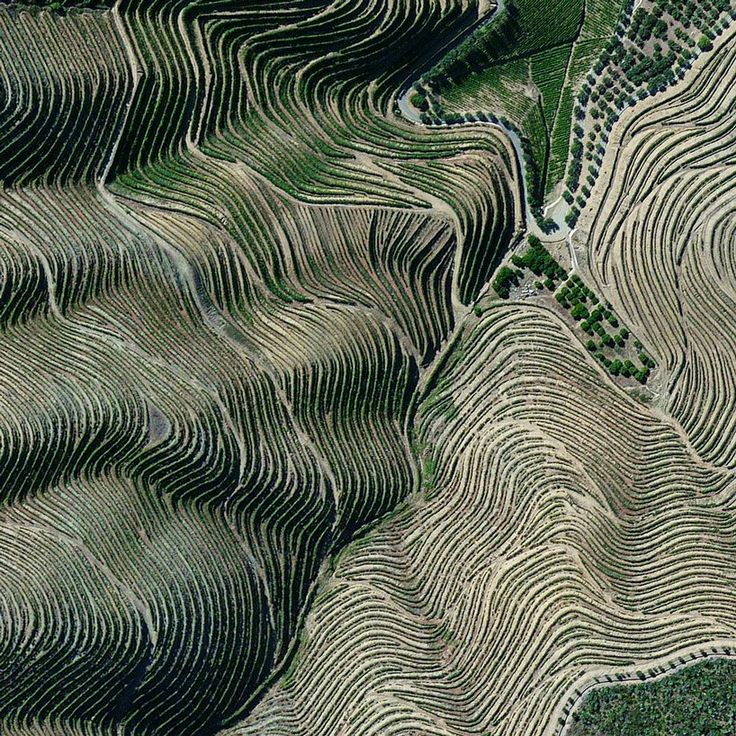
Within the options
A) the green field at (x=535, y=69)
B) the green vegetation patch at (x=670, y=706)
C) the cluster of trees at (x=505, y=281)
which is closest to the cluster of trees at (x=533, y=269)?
the cluster of trees at (x=505, y=281)

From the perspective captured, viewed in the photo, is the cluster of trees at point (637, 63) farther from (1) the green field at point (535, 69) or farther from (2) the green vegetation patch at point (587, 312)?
(2) the green vegetation patch at point (587, 312)

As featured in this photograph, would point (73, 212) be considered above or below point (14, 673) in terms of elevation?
above

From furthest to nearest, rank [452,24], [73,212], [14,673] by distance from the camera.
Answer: [452,24], [73,212], [14,673]

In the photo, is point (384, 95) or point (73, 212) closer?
point (73, 212)

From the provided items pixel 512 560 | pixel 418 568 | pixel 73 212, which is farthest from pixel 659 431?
pixel 73 212

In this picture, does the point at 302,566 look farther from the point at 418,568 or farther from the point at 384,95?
the point at 384,95

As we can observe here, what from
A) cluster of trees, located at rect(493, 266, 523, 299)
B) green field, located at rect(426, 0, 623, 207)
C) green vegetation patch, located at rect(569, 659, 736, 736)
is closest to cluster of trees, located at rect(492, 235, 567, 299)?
cluster of trees, located at rect(493, 266, 523, 299)

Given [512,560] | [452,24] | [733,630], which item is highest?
[452,24]

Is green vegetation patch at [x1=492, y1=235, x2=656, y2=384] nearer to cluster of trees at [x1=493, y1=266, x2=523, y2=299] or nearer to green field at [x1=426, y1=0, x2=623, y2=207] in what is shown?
cluster of trees at [x1=493, y1=266, x2=523, y2=299]

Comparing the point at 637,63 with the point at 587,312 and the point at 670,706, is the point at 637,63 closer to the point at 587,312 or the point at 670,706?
the point at 587,312
